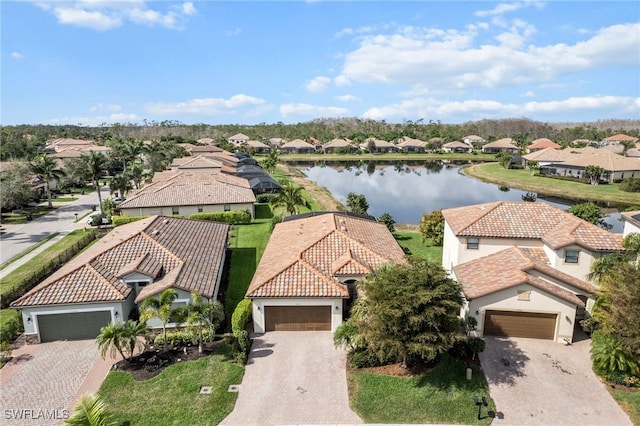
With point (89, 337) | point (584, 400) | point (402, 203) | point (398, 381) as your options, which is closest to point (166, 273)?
point (89, 337)

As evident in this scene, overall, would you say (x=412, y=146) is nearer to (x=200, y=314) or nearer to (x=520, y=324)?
(x=520, y=324)

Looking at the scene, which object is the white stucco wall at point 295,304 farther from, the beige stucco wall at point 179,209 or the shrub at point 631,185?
the shrub at point 631,185

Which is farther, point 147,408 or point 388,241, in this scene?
point 388,241

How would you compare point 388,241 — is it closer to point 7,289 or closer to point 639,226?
point 639,226

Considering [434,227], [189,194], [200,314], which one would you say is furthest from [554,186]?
[200,314]

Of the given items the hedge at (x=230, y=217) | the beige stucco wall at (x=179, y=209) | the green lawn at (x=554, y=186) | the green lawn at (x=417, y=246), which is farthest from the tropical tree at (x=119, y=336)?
the green lawn at (x=554, y=186)

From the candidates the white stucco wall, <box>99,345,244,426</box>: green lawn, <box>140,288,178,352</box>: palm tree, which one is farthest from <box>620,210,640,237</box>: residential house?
<box>140,288,178,352</box>: palm tree
